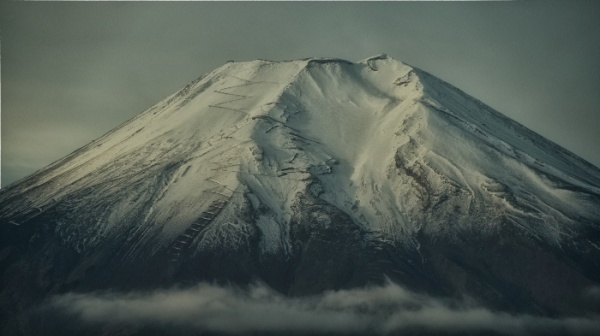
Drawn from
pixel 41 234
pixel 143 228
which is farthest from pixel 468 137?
pixel 41 234

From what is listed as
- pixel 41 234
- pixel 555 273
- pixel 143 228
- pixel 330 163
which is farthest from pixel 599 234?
pixel 41 234

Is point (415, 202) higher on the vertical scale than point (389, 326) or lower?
higher

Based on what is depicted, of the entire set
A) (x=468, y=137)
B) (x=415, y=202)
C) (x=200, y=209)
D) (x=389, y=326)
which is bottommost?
(x=389, y=326)

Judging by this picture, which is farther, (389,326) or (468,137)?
(468,137)

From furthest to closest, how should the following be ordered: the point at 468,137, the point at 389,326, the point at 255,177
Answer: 1. the point at 468,137
2. the point at 255,177
3. the point at 389,326

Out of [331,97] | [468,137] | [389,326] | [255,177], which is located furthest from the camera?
[331,97]

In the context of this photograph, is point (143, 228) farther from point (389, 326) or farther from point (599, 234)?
point (599, 234)

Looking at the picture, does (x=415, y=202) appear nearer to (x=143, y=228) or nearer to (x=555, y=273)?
(x=555, y=273)
